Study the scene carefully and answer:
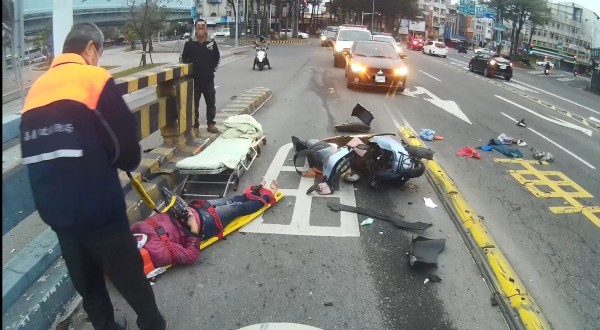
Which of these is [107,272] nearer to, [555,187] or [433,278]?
[433,278]

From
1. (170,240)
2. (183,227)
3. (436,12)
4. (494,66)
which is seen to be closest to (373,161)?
(183,227)

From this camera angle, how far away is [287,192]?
5723 millimetres

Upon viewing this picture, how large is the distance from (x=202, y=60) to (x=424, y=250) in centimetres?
464

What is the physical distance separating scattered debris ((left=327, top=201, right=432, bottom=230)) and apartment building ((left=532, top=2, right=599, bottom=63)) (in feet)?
142

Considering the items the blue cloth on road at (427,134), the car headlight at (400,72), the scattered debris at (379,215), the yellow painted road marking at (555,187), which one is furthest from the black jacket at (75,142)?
the car headlight at (400,72)

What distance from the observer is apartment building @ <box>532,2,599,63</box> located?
43.3 metres

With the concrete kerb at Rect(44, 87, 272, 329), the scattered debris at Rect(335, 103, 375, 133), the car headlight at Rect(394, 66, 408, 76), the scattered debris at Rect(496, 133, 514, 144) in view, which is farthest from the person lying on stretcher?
the car headlight at Rect(394, 66, 408, 76)

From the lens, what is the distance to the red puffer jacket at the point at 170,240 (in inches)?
146

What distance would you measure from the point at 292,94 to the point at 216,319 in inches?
431

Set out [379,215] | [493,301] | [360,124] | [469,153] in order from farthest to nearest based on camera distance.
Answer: [360,124]
[469,153]
[379,215]
[493,301]

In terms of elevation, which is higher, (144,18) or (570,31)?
(570,31)

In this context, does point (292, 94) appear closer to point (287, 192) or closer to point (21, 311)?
point (287, 192)

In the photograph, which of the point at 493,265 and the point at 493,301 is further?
the point at 493,265

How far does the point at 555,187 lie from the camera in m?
6.62
